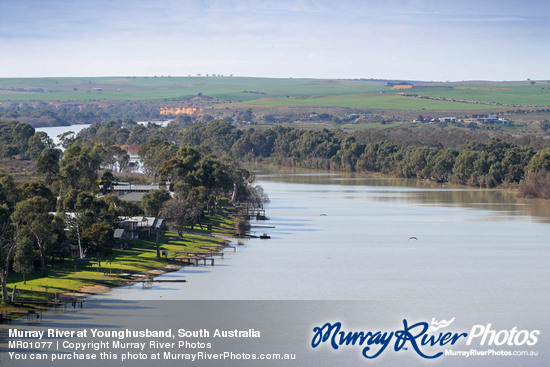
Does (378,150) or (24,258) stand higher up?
(24,258)

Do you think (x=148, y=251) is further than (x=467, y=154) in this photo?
No

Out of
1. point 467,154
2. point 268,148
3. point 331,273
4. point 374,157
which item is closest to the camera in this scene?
point 331,273

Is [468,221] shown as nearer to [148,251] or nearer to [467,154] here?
[148,251]

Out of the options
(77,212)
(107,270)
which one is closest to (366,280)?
(107,270)

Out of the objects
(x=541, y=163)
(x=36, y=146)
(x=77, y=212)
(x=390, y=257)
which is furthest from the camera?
(x=36, y=146)

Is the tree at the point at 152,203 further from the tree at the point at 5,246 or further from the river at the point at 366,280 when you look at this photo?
the tree at the point at 5,246

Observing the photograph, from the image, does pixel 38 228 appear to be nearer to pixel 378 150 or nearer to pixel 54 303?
pixel 54 303

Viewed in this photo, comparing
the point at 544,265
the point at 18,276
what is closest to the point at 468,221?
the point at 544,265

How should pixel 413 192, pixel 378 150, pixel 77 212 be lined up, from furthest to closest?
1. pixel 378 150
2. pixel 413 192
3. pixel 77 212

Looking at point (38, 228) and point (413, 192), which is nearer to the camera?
point (38, 228)
